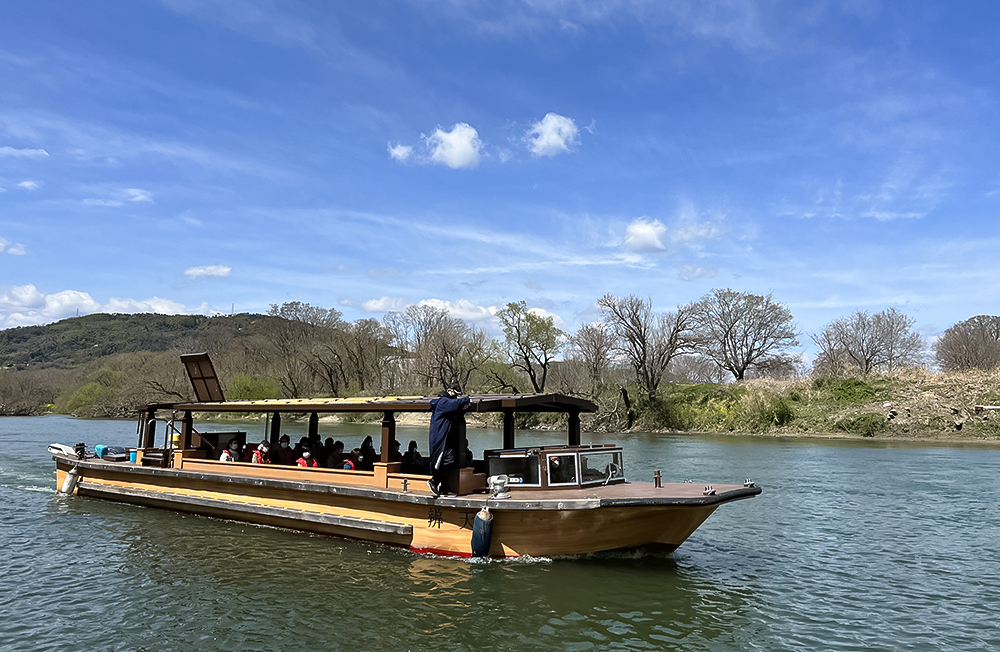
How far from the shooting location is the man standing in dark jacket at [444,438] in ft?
36.7

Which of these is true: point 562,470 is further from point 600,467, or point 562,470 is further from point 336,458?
point 336,458

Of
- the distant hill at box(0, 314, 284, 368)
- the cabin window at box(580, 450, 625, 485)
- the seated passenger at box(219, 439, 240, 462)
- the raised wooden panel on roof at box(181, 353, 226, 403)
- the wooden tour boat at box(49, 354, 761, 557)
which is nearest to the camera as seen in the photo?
the wooden tour boat at box(49, 354, 761, 557)

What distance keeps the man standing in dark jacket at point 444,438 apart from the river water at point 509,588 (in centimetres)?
138

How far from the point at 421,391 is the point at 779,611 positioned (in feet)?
165

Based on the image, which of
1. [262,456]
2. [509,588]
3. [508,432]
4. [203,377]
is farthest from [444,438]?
[203,377]

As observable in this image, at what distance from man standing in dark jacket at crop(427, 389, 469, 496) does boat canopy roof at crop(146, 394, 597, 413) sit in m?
0.31

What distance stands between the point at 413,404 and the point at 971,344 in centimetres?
7802

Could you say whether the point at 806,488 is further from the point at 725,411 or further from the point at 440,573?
the point at 725,411

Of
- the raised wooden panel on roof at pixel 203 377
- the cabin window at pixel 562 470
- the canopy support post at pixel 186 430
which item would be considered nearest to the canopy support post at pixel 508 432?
the cabin window at pixel 562 470

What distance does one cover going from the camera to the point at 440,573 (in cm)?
1038

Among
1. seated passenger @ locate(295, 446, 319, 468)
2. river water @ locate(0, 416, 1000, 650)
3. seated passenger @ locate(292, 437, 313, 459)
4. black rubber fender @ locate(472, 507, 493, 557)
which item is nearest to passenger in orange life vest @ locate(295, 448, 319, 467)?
seated passenger @ locate(295, 446, 319, 468)

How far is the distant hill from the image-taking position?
523 ft

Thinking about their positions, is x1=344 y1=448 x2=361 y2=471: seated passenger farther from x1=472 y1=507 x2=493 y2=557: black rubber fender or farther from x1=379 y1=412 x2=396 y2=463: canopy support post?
x1=472 y1=507 x2=493 y2=557: black rubber fender

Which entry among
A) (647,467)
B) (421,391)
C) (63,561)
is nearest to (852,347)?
(421,391)
